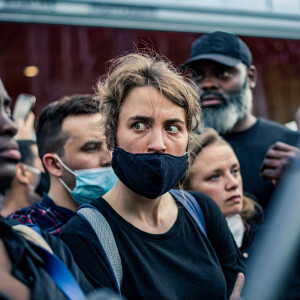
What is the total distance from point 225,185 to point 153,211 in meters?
0.97

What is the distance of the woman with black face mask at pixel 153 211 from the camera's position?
1826mm

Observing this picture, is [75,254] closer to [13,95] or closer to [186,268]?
[186,268]

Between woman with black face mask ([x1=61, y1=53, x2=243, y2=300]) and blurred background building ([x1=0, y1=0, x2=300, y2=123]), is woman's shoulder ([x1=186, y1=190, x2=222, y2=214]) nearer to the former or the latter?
woman with black face mask ([x1=61, y1=53, x2=243, y2=300])

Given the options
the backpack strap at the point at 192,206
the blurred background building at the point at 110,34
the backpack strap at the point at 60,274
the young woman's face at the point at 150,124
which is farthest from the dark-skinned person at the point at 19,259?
the blurred background building at the point at 110,34

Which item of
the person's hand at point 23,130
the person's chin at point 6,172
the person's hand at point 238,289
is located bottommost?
the person's hand at point 238,289

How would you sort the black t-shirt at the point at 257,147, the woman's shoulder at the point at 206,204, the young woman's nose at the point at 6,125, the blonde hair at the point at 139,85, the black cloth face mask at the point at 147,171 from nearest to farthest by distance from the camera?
the young woman's nose at the point at 6,125
the black cloth face mask at the point at 147,171
the blonde hair at the point at 139,85
the woman's shoulder at the point at 206,204
the black t-shirt at the point at 257,147

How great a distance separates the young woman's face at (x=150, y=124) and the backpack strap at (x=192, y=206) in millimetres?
253

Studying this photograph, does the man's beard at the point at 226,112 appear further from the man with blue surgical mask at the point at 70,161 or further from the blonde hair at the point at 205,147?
the man with blue surgical mask at the point at 70,161

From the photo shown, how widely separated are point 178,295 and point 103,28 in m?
4.35

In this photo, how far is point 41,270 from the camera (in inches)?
58.7

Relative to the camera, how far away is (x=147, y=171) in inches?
77.8

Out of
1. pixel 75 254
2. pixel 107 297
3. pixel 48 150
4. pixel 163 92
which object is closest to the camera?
pixel 107 297

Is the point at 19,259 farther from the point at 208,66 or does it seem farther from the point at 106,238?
the point at 208,66

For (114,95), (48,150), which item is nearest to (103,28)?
(48,150)
